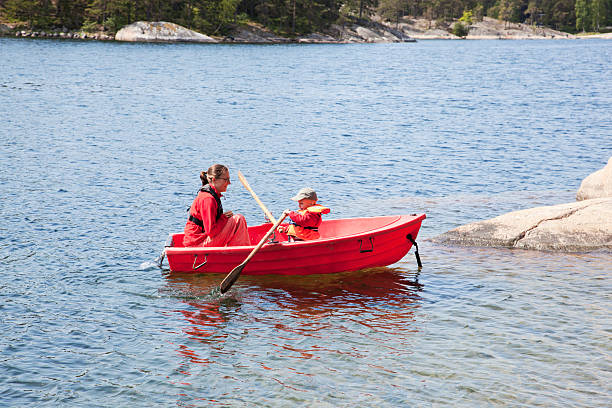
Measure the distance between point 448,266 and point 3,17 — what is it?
355 feet

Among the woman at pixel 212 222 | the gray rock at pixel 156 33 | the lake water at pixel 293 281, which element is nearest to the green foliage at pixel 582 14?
the gray rock at pixel 156 33

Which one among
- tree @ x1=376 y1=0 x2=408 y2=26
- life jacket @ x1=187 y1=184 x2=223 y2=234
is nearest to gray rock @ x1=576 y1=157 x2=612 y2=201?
life jacket @ x1=187 y1=184 x2=223 y2=234

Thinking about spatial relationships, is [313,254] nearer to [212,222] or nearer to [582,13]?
[212,222]

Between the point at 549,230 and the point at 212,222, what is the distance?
21.1 feet

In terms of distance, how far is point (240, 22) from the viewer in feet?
375

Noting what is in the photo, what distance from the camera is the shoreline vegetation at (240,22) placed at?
330 feet

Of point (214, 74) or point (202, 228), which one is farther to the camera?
point (214, 74)

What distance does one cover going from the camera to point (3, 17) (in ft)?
331

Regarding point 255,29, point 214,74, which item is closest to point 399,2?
point 255,29

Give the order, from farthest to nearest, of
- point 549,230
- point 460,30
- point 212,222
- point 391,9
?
point 391,9, point 460,30, point 549,230, point 212,222

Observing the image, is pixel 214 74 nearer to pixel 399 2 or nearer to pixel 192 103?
pixel 192 103

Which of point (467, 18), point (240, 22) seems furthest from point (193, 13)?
point (467, 18)

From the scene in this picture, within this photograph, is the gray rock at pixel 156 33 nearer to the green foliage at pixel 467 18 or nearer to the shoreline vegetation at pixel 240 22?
the shoreline vegetation at pixel 240 22

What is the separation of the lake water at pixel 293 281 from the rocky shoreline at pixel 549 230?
0.36 metres
